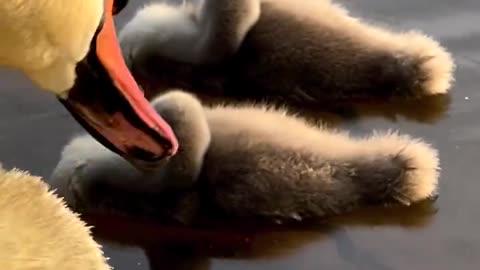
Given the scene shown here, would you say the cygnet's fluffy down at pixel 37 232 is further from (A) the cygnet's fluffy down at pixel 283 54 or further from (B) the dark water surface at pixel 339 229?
(A) the cygnet's fluffy down at pixel 283 54

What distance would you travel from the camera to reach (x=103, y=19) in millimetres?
1220

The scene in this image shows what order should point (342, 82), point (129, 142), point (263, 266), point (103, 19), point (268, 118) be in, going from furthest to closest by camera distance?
1. point (342, 82)
2. point (268, 118)
3. point (263, 266)
4. point (129, 142)
5. point (103, 19)

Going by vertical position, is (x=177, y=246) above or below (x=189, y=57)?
below

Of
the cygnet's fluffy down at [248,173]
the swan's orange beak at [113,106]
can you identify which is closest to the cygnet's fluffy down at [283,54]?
the cygnet's fluffy down at [248,173]

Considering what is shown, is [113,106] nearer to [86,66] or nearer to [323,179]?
[86,66]

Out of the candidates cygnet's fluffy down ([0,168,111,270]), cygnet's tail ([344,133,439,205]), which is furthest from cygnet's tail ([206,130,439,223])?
cygnet's fluffy down ([0,168,111,270])

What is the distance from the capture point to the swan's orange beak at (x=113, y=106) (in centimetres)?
125

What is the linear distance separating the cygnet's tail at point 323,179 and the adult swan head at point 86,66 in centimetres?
15

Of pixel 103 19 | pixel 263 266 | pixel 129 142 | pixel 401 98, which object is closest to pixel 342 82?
pixel 401 98

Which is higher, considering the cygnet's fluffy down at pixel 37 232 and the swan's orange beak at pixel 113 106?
the swan's orange beak at pixel 113 106

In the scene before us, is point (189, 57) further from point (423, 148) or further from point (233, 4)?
point (423, 148)

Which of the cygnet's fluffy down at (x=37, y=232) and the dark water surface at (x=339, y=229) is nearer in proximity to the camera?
the cygnet's fluffy down at (x=37, y=232)

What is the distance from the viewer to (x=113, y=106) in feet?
4.41

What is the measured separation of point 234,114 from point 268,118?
0.04 metres
